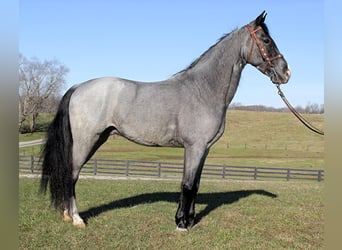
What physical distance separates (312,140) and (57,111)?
157ft

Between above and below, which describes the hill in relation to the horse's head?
below

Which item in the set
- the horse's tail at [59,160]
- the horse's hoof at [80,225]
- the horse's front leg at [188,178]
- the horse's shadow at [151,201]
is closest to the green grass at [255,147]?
the horse's shadow at [151,201]

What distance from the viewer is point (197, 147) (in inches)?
221

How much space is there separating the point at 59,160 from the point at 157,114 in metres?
1.85

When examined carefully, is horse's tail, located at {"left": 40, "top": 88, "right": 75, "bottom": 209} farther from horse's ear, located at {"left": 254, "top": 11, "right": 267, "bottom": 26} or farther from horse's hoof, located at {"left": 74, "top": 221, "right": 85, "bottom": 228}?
horse's ear, located at {"left": 254, "top": 11, "right": 267, "bottom": 26}

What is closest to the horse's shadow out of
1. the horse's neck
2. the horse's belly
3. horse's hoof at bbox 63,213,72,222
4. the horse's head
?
horse's hoof at bbox 63,213,72,222

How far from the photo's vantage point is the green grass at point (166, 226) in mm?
5113

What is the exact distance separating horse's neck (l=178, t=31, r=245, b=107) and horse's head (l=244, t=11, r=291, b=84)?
0.98 feet

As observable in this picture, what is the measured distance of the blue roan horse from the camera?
565 centimetres

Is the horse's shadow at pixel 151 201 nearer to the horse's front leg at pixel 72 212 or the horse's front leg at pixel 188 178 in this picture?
the horse's front leg at pixel 72 212

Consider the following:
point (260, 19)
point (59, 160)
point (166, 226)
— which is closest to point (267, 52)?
point (260, 19)

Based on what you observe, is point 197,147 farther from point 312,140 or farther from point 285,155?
point 312,140
